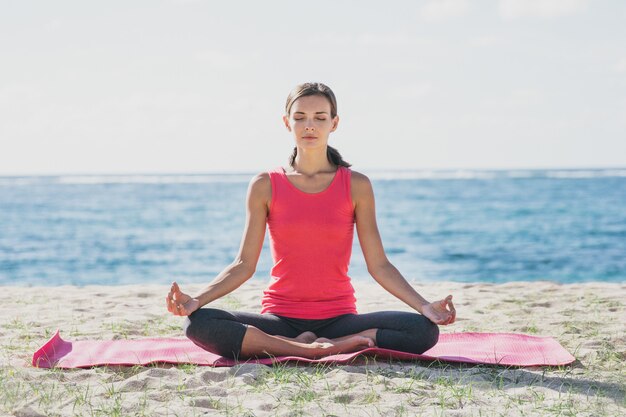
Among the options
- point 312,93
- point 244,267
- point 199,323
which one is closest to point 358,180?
point 312,93

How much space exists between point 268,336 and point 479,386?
1.15 m

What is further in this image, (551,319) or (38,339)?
(551,319)

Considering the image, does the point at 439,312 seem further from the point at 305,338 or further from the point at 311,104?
the point at 311,104

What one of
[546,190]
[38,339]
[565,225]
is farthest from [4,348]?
[546,190]

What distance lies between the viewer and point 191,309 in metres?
4.01

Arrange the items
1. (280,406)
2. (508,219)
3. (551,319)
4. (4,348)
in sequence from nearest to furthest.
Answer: (280,406)
(4,348)
(551,319)
(508,219)

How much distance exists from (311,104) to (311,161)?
35cm

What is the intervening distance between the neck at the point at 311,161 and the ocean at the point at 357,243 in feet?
24.1

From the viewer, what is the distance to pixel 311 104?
13.7ft

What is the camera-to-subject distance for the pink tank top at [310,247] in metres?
4.23

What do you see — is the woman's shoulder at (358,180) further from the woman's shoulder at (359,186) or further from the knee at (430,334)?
the knee at (430,334)

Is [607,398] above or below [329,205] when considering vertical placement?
below

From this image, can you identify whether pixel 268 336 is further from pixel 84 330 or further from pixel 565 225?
pixel 565 225

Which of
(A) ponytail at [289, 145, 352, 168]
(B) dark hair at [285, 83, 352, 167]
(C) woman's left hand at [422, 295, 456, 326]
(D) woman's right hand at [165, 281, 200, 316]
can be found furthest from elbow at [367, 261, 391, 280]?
(D) woman's right hand at [165, 281, 200, 316]
